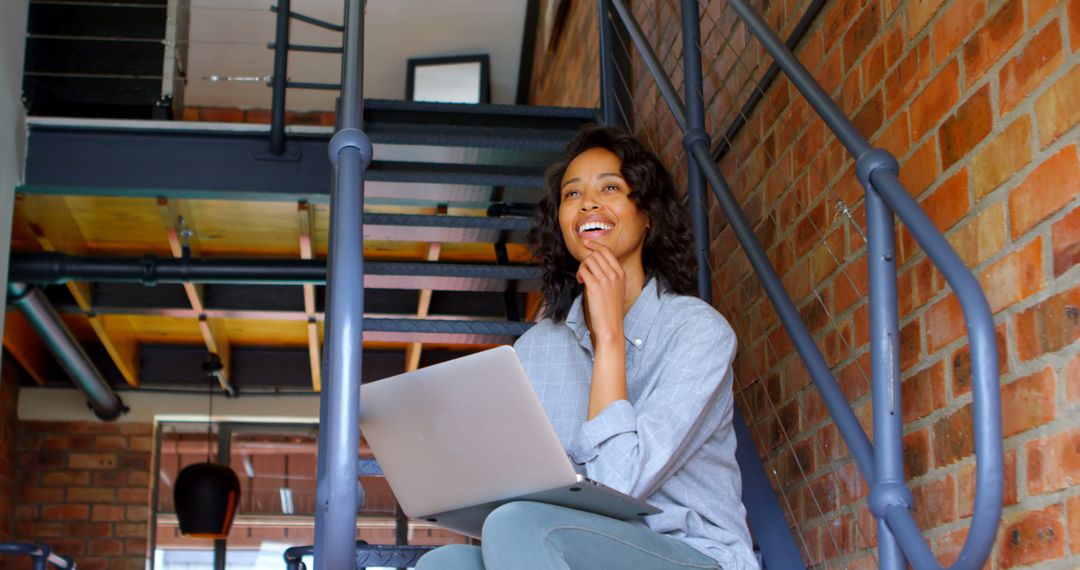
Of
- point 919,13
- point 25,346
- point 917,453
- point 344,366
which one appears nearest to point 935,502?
point 917,453

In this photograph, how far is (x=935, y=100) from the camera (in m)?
1.80

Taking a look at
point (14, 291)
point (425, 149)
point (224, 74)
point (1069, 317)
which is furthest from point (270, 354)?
point (1069, 317)

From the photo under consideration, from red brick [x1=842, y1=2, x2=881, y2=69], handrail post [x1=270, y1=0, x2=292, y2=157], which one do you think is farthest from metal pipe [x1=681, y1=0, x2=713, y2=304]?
handrail post [x1=270, y1=0, x2=292, y2=157]

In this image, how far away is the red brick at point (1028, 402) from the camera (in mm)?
1431

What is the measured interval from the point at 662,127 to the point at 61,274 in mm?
2754

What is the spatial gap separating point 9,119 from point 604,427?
314 cm

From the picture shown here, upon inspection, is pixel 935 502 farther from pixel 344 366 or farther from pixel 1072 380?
pixel 344 366

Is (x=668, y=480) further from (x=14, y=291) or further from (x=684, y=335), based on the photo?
(x=14, y=291)

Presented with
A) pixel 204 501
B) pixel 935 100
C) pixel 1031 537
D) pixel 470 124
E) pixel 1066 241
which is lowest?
pixel 1031 537

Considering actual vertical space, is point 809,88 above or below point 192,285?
below

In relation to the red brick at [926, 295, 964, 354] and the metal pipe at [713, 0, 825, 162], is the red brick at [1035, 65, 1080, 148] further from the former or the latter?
the metal pipe at [713, 0, 825, 162]

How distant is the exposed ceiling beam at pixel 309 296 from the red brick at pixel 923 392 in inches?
126

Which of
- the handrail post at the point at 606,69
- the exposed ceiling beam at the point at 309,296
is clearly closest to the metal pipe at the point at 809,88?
the handrail post at the point at 606,69

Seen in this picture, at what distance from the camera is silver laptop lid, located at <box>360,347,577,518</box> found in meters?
1.58
